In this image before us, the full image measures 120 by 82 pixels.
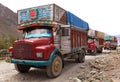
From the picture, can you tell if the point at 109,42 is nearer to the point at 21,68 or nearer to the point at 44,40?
the point at 21,68

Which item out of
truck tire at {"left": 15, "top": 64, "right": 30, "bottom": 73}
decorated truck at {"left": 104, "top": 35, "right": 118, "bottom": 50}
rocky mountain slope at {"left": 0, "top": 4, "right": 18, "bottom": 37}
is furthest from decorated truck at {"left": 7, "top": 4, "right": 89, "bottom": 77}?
rocky mountain slope at {"left": 0, "top": 4, "right": 18, "bottom": 37}

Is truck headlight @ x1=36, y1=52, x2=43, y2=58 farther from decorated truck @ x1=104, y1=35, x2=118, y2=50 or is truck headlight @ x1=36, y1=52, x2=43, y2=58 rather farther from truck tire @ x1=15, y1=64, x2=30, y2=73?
decorated truck @ x1=104, y1=35, x2=118, y2=50

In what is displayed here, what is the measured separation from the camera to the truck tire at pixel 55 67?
8281 mm

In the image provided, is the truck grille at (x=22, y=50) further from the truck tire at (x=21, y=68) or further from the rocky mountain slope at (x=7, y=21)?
the rocky mountain slope at (x=7, y=21)

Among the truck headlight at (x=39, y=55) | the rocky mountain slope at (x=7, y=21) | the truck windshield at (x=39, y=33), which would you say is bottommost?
the truck headlight at (x=39, y=55)

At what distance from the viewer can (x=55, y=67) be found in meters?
8.66

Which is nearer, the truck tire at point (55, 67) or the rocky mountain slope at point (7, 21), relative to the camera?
the truck tire at point (55, 67)

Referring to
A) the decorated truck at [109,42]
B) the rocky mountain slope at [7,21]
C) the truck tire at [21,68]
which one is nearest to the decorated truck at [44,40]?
the truck tire at [21,68]

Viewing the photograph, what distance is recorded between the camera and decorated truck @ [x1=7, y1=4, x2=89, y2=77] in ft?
26.5

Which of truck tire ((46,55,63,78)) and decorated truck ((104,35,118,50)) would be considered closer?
truck tire ((46,55,63,78))

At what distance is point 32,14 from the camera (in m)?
9.66

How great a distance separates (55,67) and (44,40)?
136cm

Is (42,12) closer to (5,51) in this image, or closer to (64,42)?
(64,42)

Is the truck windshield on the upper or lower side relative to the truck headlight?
upper
